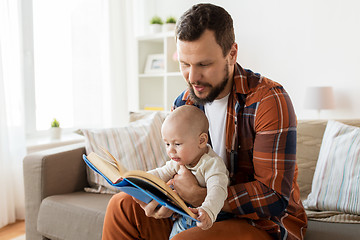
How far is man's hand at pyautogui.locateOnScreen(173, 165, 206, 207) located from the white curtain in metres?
1.79

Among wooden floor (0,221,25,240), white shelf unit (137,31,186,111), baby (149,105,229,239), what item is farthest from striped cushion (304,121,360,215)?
white shelf unit (137,31,186,111)

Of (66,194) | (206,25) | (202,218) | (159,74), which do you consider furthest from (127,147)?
(159,74)

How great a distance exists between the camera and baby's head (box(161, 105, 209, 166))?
48.3 inches

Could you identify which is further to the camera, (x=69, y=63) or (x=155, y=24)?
(x=155, y=24)

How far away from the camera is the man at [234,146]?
1.19 meters

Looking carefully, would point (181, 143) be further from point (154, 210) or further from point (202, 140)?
point (154, 210)

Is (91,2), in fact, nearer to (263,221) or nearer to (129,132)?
(129,132)

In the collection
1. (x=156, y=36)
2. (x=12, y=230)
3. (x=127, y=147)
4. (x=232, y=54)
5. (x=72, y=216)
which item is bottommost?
(x=12, y=230)

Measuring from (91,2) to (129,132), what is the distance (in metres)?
1.73

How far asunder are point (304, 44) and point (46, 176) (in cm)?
237

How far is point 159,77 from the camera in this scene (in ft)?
13.1

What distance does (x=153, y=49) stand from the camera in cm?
394

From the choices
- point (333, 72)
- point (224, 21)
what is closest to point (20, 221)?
point (224, 21)

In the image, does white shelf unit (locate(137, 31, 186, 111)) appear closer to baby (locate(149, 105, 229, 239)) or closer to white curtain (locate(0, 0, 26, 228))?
white curtain (locate(0, 0, 26, 228))
